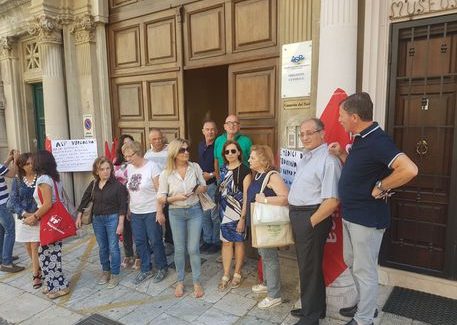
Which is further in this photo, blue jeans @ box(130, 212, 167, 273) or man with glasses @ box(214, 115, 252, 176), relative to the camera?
man with glasses @ box(214, 115, 252, 176)

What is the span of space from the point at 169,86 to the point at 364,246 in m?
3.91

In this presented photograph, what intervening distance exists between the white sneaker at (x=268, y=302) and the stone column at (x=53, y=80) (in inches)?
191

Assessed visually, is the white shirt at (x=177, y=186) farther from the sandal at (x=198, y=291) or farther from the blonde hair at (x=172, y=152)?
the sandal at (x=198, y=291)

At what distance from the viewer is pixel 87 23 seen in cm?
585

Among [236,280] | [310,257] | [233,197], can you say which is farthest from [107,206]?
[310,257]

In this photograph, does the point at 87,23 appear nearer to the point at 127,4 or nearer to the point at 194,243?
the point at 127,4

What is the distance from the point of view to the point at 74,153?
607 centimetres

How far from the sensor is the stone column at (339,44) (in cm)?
348

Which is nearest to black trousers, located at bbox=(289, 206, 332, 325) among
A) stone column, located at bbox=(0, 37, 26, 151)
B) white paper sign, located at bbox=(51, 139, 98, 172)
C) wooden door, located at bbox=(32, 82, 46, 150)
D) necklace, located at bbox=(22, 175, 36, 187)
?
necklace, located at bbox=(22, 175, 36, 187)

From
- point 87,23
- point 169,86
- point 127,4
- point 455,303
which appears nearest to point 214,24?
point 169,86

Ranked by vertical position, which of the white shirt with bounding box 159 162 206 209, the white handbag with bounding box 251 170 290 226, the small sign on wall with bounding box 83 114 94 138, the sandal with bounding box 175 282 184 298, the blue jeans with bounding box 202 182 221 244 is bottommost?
the sandal with bounding box 175 282 184 298

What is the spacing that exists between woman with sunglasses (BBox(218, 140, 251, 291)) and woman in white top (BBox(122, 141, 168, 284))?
30.0 inches

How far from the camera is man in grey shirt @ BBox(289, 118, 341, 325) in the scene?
2.77m

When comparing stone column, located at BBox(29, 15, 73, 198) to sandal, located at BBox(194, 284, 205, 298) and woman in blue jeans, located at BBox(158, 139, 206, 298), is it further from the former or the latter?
sandal, located at BBox(194, 284, 205, 298)
